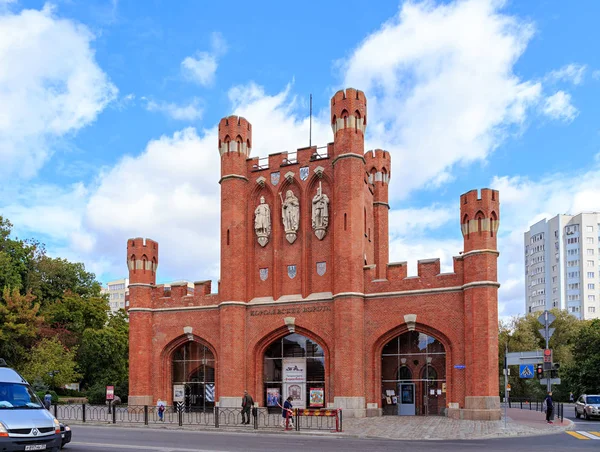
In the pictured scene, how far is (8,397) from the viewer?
15.0m

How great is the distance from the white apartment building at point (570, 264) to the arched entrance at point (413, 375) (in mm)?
79392

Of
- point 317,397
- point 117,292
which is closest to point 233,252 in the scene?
point 317,397

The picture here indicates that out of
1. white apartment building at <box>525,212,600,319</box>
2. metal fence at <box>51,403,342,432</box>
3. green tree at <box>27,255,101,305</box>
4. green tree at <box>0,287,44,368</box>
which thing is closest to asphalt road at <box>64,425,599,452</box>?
metal fence at <box>51,403,342,432</box>

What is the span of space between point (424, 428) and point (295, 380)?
11.1 metres

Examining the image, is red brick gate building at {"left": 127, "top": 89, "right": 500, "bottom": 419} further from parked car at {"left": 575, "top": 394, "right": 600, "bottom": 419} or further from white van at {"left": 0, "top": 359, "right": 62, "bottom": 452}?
white van at {"left": 0, "top": 359, "right": 62, "bottom": 452}

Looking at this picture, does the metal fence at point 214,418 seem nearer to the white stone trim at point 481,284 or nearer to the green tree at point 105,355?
the white stone trim at point 481,284

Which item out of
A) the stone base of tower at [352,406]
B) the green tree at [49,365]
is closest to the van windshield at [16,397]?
the stone base of tower at [352,406]

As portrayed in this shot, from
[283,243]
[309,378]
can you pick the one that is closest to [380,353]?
[309,378]

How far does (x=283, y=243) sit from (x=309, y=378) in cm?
779

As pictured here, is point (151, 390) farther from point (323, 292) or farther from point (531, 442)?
point (531, 442)

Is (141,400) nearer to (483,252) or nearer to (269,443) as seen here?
(269,443)

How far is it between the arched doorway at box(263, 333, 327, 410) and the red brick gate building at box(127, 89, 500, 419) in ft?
0.21

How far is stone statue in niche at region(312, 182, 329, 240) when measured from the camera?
3650 centimetres

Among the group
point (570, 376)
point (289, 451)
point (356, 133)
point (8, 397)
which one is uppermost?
point (356, 133)
